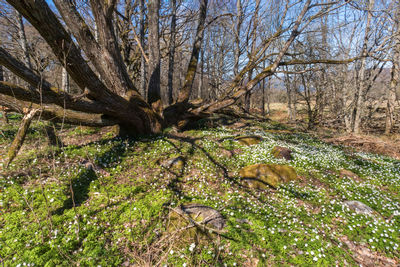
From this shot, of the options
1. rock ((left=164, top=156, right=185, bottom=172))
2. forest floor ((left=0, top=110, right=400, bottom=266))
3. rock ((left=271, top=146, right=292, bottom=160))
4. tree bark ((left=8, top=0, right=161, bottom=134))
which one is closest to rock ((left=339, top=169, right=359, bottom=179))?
forest floor ((left=0, top=110, right=400, bottom=266))

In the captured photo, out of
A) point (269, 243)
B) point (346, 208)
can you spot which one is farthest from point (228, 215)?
point (346, 208)

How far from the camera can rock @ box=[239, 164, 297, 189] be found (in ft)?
20.3

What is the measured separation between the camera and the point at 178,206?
15.4 ft

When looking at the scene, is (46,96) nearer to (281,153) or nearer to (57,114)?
(57,114)

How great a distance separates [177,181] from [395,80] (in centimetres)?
1962

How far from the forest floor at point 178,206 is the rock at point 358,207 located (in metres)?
0.08

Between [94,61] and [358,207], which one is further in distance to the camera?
[94,61]

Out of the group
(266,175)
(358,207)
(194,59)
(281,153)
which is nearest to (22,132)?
(266,175)

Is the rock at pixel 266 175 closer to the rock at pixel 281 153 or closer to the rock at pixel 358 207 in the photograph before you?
the rock at pixel 281 153

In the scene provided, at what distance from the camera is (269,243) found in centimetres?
382

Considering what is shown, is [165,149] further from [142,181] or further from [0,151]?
[0,151]

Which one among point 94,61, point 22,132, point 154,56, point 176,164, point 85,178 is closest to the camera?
point 22,132

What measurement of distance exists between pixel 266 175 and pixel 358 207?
262 centimetres

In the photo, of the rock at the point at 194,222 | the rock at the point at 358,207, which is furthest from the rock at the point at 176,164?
the rock at the point at 358,207
